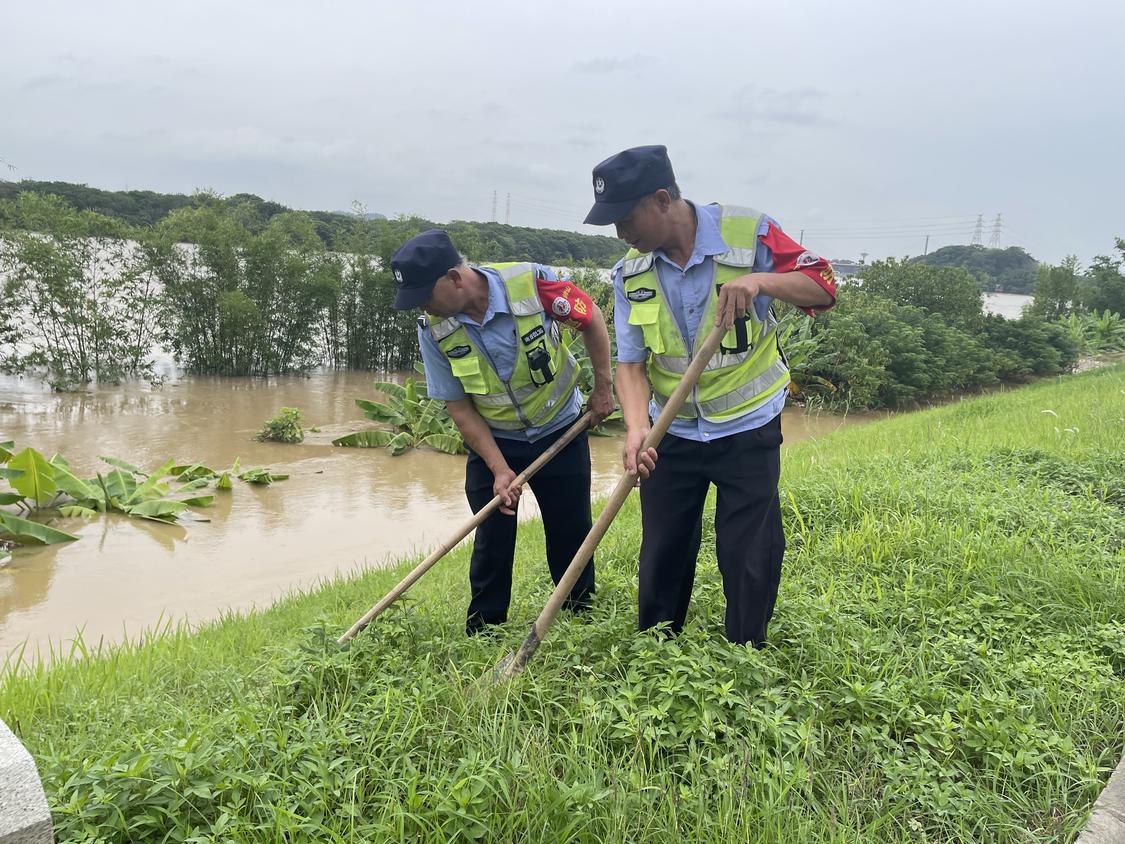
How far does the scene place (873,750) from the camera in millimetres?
2154

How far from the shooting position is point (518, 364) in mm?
3049

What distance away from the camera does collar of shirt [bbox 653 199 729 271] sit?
250 centimetres

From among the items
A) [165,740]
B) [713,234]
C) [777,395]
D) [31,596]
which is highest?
[713,234]

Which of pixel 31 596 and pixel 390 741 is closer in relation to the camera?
pixel 390 741

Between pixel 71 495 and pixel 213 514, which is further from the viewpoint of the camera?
pixel 213 514

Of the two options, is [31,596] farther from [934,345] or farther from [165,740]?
[934,345]

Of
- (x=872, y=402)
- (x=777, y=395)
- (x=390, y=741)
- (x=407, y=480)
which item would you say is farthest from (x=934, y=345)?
(x=390, y=741)

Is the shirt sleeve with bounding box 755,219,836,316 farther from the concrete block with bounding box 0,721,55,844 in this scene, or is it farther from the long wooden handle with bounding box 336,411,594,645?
the concrete block with bounding box 0,721,55,844

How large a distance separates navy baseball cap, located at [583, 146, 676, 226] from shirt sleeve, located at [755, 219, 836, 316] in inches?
16.7

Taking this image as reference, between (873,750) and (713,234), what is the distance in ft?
5.29

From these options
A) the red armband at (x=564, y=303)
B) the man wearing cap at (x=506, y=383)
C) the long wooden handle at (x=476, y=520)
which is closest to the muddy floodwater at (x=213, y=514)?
the long wooden handle at (x=476, y=520)

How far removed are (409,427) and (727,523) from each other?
811 cm

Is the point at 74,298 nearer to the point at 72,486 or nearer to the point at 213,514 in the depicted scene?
the point at 72,486

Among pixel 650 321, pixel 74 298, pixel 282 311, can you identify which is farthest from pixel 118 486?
pixel 282 311
